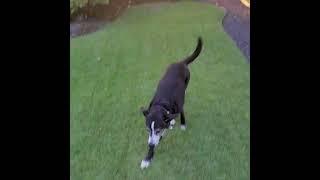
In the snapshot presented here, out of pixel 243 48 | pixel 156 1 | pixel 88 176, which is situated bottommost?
pixel 88 176

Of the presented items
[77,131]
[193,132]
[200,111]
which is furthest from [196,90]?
[77,131]

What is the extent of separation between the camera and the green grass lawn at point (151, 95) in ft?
10.9

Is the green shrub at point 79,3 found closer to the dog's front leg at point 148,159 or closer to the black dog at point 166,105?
the black dog at point 166,105

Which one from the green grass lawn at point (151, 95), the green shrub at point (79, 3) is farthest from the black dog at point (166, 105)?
the green shrub at point (79, 3)

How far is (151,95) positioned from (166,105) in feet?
3.08

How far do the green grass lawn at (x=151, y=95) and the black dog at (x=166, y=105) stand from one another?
0.64 feet

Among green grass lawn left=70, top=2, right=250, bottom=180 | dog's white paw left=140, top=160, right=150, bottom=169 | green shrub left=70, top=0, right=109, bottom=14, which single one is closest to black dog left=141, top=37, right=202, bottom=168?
dog's white paw left=140, top=160, right=150, bottom=169

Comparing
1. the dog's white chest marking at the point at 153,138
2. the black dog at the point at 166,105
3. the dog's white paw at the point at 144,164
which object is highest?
the black dog at the point at 166,105

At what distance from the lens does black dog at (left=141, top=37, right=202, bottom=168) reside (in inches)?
125
